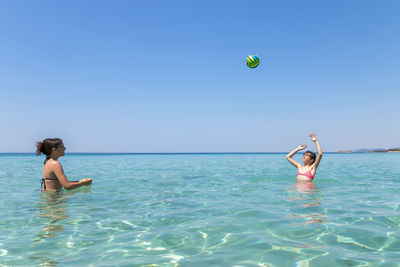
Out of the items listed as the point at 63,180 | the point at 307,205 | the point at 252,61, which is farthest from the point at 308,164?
the point at 63,180

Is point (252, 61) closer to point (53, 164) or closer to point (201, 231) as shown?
point (53, 164)

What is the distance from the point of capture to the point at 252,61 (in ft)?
41.6

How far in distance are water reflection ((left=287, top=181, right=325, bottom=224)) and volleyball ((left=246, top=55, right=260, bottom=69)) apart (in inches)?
222

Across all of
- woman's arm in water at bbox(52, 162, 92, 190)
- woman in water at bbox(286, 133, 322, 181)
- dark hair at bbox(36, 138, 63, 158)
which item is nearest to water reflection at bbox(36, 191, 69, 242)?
woman's arm in water at bbox(52, 162, 92, 190)

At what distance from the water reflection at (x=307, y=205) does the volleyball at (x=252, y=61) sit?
5648mm

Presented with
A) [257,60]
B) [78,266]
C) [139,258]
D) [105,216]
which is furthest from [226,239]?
[257,60]

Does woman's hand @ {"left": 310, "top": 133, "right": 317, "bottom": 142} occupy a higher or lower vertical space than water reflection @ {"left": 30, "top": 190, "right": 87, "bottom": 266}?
higher

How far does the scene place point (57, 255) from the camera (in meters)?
3.77

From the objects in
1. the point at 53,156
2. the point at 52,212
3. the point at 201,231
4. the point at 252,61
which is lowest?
the point at 52,212

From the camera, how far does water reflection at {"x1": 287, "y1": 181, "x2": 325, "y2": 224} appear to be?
18.6 feet

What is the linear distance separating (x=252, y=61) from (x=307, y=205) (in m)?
7.54

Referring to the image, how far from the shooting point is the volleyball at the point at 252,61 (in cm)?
1266

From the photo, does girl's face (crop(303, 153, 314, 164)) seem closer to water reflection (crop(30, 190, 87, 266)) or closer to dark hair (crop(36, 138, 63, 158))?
water reflection (crop(30, 190, 87, 266))

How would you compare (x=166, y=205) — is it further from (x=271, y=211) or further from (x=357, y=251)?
(x=357, y=251)
